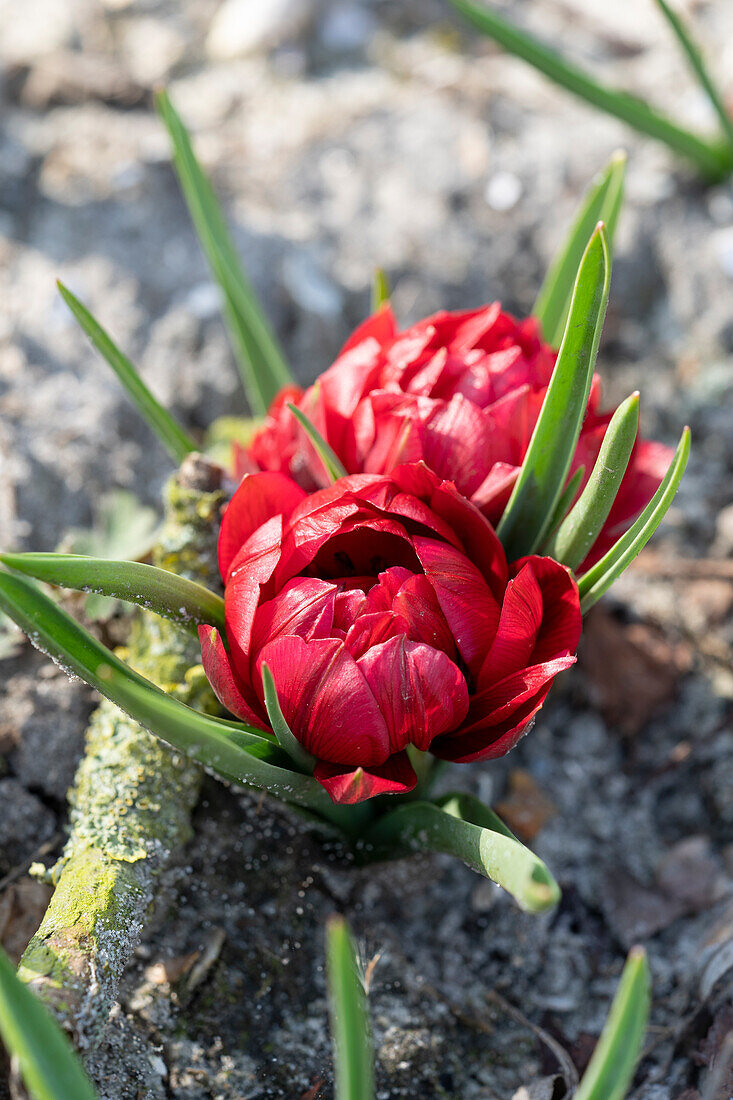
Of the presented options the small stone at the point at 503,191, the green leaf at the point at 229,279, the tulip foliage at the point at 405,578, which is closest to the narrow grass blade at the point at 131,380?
the tulip foliage at the point at 405,578

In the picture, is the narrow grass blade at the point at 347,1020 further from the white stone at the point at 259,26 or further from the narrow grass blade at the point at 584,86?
the white stone at the point at 259,26

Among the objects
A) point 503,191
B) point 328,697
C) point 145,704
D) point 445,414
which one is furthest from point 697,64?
point 145,704

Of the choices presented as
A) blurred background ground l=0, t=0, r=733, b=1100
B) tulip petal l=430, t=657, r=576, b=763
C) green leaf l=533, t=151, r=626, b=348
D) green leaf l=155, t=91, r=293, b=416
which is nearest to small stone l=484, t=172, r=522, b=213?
blurred background ground l=0, t=0, r=733, b=1100

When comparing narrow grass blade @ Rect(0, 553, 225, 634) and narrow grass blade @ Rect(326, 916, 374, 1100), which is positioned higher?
narrow grass blade @ Rect(0, 553, 225, 634)

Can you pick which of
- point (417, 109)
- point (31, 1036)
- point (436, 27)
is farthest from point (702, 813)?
point (436, 27)

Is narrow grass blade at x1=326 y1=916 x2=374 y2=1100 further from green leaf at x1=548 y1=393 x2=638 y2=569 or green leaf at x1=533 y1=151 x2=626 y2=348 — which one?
green leaf at x1=533 y1=151 x2=626 y2=348

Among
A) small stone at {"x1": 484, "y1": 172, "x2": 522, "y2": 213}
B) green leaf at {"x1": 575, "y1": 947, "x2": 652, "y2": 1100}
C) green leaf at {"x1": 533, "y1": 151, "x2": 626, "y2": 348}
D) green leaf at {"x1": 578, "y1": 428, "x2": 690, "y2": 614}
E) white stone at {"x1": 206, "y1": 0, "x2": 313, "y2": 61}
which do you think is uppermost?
white stone at {"x1": 206, "y1": 0, "x2": 313, "y2": 61}

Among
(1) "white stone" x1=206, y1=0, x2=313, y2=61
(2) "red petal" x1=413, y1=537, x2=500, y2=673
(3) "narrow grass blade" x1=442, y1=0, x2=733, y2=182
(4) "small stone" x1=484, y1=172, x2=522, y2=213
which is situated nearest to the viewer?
(2) "red petal" x1=413, y1=537, x2=500, y2=673
